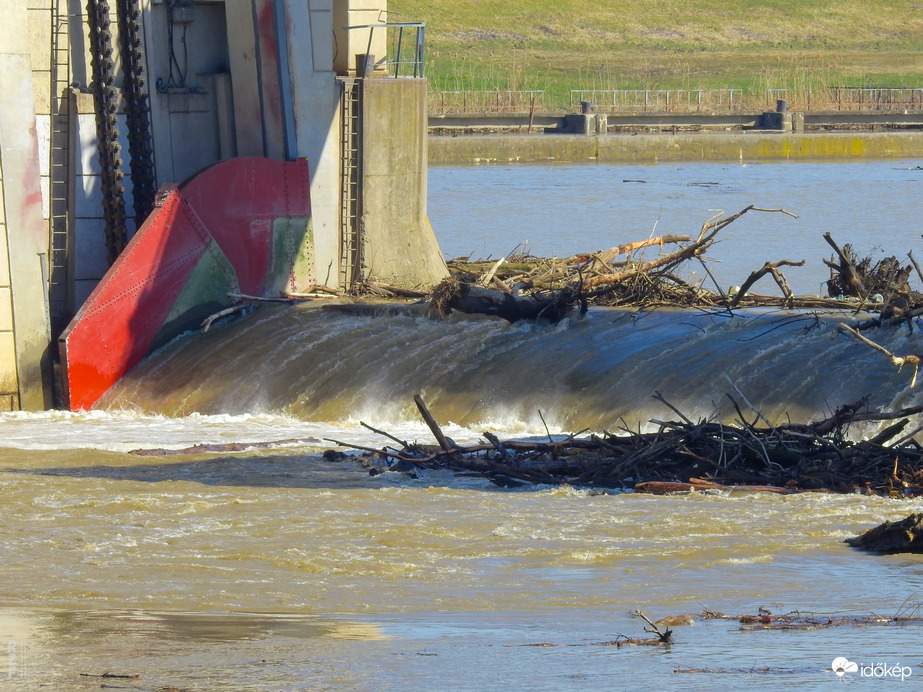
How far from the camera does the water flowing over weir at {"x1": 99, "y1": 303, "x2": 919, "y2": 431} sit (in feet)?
42.0

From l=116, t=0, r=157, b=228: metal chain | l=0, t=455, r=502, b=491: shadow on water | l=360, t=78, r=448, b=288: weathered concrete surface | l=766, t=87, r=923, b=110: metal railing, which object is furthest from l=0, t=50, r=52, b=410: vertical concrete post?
l=766, t=87, r=923, b=110: metal railing

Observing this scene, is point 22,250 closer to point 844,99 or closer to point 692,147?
point 692,147

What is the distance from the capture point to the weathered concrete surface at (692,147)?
158 ft

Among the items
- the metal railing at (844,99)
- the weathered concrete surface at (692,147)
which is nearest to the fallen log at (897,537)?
the weathered concrete surface at (692,147)

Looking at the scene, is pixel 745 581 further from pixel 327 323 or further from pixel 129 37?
pixel 129 37

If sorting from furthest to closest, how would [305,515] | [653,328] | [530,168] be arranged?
1. [530,168]
2. [653,328]
3. [305,515]

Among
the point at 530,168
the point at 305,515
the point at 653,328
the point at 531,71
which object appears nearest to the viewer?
the point at 305,515

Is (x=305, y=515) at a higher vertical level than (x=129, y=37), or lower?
lower

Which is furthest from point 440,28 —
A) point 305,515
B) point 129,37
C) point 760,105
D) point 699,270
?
point 305,515

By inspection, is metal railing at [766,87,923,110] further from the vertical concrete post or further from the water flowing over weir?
the vertical concrete post

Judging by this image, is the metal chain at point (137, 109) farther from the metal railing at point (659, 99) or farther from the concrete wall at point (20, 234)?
the metal railing at point (659, 99)

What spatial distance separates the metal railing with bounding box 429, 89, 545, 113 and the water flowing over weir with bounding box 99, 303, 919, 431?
38.1m

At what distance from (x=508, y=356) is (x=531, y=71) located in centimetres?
6008

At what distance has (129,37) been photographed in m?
16.6
